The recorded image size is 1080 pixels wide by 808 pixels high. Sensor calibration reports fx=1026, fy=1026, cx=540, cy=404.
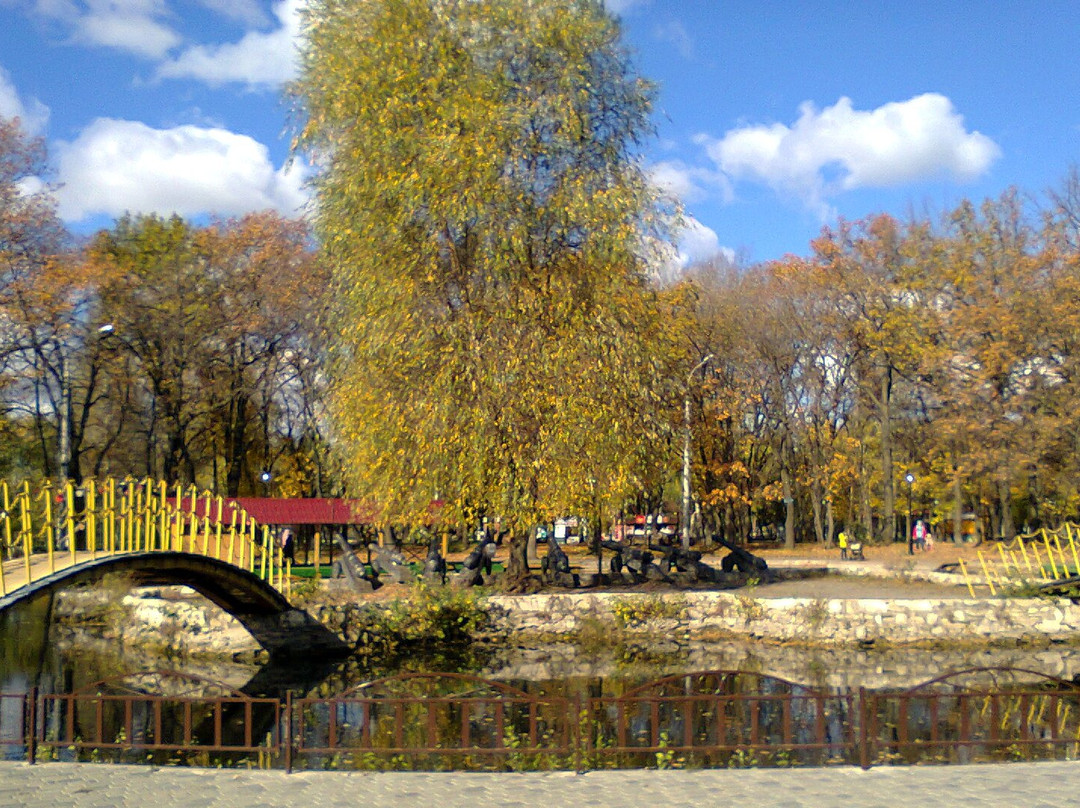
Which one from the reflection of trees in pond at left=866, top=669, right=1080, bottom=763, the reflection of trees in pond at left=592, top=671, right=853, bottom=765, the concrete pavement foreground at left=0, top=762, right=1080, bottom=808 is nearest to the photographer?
the concrete pavement foreground at left=0, top=762, right=1080, bottom=808

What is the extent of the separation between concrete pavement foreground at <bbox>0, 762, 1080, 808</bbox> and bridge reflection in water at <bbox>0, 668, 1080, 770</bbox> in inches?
11.2

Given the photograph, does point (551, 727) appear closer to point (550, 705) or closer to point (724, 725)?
point (550, 705)

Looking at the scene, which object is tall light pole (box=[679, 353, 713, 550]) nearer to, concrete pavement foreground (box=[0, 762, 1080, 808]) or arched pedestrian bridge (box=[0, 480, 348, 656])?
arched pedestrian bridge (box=[0, 480, 348, 656])

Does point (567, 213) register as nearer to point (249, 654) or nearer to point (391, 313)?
point (391, 313)

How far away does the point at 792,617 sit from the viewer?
23766mm

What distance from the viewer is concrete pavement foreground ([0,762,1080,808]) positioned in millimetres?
8914

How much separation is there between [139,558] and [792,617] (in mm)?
14571

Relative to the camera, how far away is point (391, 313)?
23.6 m

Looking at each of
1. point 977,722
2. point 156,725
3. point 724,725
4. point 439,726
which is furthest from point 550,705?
point 156,725

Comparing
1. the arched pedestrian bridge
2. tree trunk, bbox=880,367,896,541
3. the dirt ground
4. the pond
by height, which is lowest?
the pond

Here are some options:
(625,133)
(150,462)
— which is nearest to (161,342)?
(150,462)

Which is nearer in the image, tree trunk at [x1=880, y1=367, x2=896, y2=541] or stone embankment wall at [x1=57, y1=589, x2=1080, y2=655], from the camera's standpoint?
stone embankment wall at [x1=57, y1=589, x2=1080, y2=655]

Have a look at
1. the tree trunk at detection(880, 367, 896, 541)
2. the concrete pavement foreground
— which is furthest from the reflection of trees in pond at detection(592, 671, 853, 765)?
the tree trunk at detection(880, 367, 896, 541)

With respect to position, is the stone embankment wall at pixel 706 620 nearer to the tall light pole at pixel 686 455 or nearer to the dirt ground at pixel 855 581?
the dirt ground at pixel 855 581
